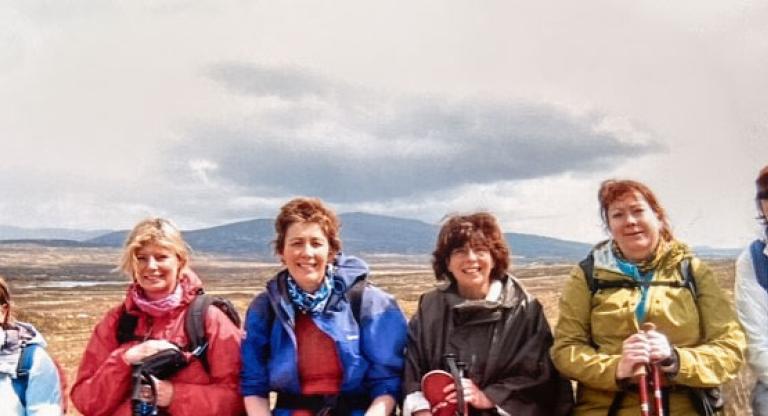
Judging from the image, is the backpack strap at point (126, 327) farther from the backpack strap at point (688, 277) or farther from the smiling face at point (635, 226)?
the backpack strap at point (688, 277)

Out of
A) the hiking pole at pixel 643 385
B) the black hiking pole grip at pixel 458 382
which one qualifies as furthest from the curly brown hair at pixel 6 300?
the hiking pole at pixel 643 385

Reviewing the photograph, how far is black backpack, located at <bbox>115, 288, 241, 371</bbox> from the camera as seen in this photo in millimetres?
6051

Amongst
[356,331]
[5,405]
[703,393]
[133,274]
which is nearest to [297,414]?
[356,331]

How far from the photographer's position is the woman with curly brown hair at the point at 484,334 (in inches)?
231

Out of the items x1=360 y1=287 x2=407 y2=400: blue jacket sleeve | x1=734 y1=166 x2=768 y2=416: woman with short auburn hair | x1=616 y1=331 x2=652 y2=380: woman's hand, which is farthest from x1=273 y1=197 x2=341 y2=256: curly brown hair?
x1=734 y1=166 x2=768 y2=416: woman with short auburn hair

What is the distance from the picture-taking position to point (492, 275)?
618 centimetres

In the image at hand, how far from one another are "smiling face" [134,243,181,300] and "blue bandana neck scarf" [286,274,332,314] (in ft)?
3.10

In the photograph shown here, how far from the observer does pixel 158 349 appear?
19.4 feet

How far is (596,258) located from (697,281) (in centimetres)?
71

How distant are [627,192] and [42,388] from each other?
471cm

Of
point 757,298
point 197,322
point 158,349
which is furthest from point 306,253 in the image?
point 757,298

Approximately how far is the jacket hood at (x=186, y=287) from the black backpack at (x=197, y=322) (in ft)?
0.13

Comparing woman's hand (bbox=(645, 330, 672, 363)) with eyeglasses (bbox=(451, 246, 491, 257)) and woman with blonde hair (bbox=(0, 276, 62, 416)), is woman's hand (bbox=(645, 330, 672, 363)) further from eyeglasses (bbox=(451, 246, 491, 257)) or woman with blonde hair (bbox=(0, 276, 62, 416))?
woman with blonde hair (bbox=(0, 276, 62, 416))

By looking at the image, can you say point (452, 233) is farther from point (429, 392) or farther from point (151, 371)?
point (151, 371)
